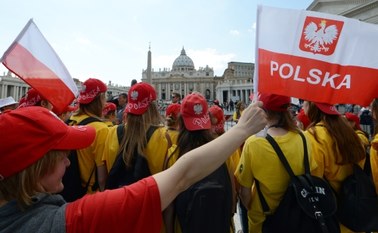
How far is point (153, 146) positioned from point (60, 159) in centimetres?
151

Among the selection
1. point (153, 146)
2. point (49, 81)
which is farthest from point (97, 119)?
point (153, 146)

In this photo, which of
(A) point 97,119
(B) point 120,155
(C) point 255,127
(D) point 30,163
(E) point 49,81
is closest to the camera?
(D) point 30,163

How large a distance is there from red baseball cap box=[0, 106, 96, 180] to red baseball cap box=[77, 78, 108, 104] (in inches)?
85.6

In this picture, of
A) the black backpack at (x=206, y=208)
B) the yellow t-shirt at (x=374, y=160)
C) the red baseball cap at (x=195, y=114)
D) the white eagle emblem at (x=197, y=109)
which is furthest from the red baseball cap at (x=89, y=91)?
the yellow t-shirt at (x=374, y=160)

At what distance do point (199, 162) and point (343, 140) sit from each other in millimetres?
1740

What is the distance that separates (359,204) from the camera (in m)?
2.33

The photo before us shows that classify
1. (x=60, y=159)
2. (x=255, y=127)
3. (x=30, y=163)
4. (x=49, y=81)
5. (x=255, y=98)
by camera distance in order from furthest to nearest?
(x=49, y=81) → (x=255, y=98) → (x=255, y=127) → (x=60, y=159) → (x=30, y=163)

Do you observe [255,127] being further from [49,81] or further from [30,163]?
[49,81]

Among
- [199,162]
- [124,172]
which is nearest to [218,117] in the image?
[124,172]

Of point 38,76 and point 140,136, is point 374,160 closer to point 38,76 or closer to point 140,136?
point 140,136

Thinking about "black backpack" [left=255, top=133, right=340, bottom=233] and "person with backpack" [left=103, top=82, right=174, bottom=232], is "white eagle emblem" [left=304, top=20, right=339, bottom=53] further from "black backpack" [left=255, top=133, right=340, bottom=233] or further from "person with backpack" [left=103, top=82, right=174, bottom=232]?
"person with backpack" [left=103, top=82, right=174, bottom=232]

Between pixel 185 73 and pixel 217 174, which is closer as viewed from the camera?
pixel 217 174

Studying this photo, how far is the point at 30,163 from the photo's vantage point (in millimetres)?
1144

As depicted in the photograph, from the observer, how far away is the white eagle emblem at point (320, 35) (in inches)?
96.0
